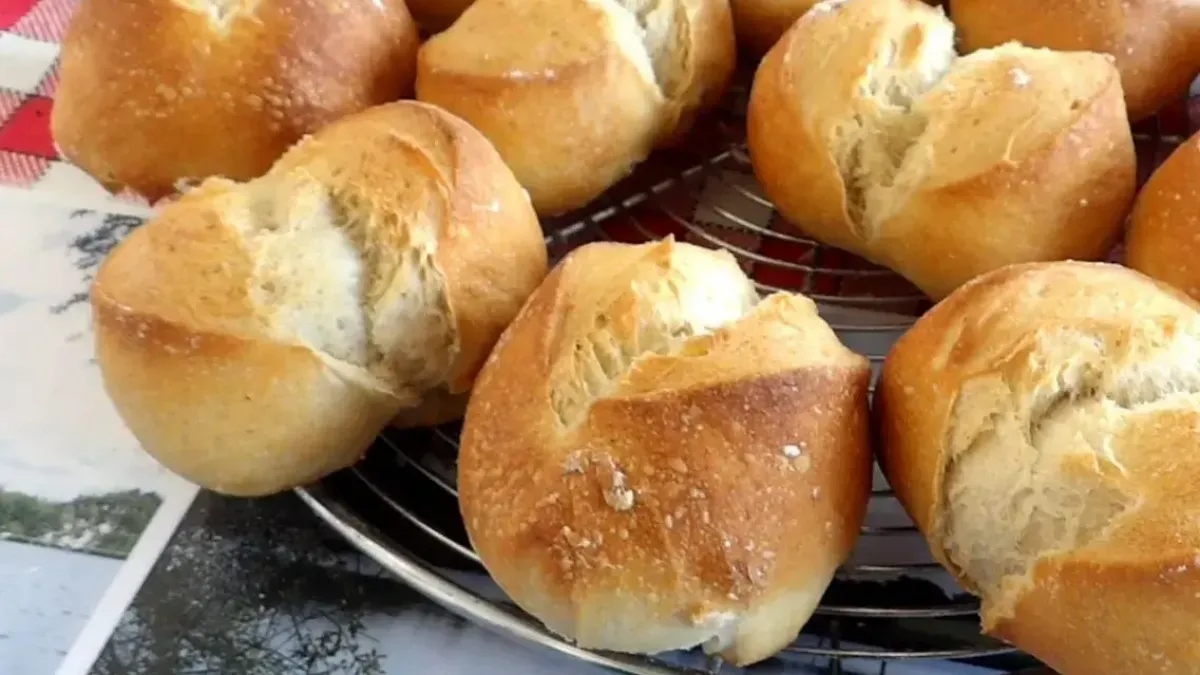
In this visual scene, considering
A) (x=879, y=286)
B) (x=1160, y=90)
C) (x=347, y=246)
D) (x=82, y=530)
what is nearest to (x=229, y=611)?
(x=82, y=530)

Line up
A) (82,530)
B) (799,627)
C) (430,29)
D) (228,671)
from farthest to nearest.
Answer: (430,29) → (82,530) → (228,671) → (799,627)

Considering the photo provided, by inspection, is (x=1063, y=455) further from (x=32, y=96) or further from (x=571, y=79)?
(x=32, y=96)

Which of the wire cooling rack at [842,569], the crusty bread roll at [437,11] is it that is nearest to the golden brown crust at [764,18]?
the wire cooling rack at [842,569]

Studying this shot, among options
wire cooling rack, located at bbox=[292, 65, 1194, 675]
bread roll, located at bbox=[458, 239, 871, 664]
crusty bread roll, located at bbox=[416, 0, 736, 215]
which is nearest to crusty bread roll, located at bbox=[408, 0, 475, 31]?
crusty bread roll, located at bbox=[416, 0, 736, 215]

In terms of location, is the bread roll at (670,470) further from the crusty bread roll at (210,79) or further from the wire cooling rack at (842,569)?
the crusty bread roll at (210,79)

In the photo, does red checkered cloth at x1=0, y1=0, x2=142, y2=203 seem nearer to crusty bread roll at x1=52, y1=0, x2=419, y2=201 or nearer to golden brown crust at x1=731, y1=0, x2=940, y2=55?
crusty bread roll at x1=52, y1=0, x2=419, y2=201

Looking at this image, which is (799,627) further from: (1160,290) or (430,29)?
(430,29)
